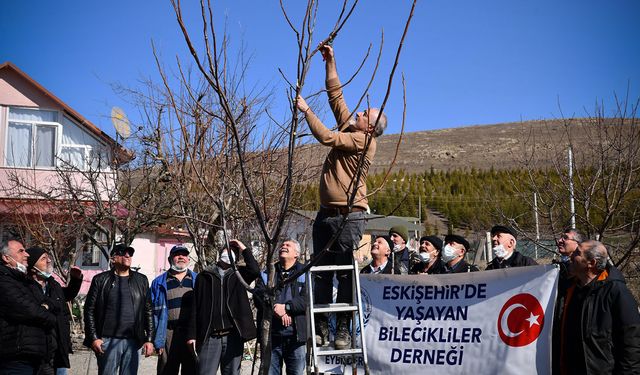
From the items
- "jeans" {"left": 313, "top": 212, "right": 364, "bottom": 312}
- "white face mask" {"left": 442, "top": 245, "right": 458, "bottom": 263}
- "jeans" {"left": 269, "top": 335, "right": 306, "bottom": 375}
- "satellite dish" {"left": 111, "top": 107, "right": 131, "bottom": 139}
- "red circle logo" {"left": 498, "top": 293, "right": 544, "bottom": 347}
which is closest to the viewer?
"jeans" {"left": 313, "top": 212, "right": 364, "bottom": 312}

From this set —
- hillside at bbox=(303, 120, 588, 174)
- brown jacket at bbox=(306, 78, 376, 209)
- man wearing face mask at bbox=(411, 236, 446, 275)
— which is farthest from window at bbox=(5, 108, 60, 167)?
hillside at bbox=(303, 120, 588, 174)

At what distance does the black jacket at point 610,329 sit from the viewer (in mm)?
5301

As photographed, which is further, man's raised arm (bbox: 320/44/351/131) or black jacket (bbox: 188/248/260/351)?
black jacket (bbox: 188/248/260/351)

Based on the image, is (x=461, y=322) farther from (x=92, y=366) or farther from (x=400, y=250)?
(x=92, y=366)

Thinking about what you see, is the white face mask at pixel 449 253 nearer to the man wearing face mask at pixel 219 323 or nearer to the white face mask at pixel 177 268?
the man wearing face mask at pixel 219 323

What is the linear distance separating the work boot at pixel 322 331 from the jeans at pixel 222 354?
6.42 feet

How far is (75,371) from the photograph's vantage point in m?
11.6

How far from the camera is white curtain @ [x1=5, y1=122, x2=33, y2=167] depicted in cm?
2420

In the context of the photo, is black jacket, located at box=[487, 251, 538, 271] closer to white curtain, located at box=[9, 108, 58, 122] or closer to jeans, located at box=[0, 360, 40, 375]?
jeans, located at box=[0, 360, 40, 375]

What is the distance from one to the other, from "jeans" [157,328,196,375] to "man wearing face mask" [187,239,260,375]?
0.38 m

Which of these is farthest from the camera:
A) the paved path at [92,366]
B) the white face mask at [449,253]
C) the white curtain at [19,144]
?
the white curtain at [19,144]

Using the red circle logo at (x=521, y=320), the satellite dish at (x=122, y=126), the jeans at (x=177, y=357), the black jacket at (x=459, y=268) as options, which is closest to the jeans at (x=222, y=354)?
the jeans at (x=177, y=357)

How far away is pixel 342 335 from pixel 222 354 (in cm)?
240

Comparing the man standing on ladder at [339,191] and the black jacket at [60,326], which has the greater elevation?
the man standing on ladder at [339,191]
